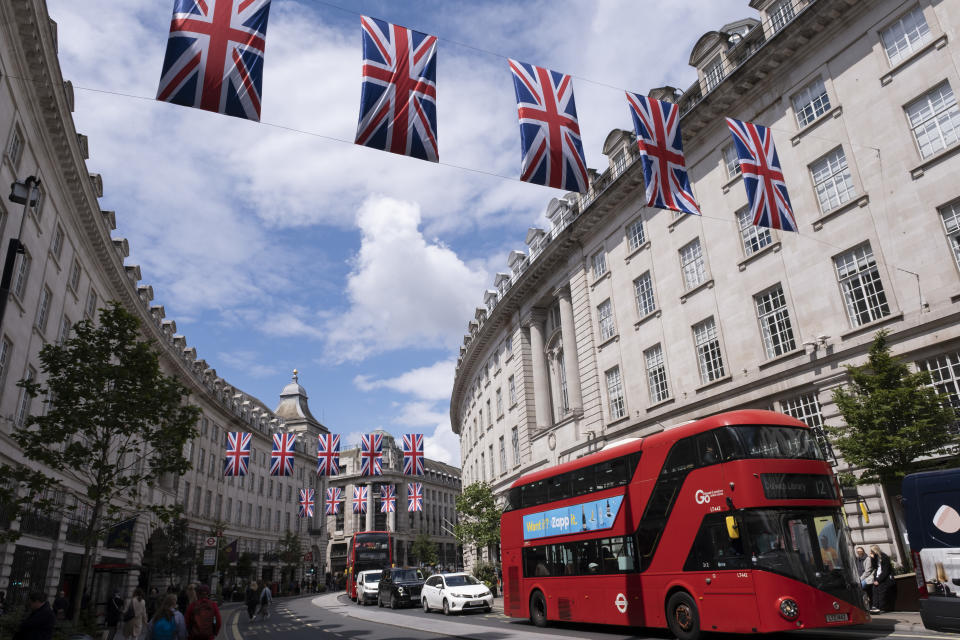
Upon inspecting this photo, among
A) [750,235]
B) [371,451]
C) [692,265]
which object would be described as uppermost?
[692,265]

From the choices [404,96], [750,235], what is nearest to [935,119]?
[750,235]

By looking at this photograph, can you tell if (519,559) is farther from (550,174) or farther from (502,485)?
(502,485)

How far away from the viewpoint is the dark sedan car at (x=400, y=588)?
31562 mm

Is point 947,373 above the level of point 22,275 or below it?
below

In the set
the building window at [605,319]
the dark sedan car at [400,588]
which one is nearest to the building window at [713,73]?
the building window at [605,319]

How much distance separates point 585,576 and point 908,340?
36.9 ft

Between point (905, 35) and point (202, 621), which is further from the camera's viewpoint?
point (905, 35)

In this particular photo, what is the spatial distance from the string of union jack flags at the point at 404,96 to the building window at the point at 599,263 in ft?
53.4

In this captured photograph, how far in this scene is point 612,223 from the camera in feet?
106

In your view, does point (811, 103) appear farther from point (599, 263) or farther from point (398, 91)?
point (398, 91)

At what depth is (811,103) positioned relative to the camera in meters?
22.2

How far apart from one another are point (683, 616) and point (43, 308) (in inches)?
1033

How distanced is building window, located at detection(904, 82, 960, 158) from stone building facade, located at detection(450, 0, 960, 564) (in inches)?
1.9

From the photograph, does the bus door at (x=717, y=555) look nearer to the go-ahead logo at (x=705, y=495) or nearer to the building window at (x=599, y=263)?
the go-ahead logo at (x=705, y=495)
